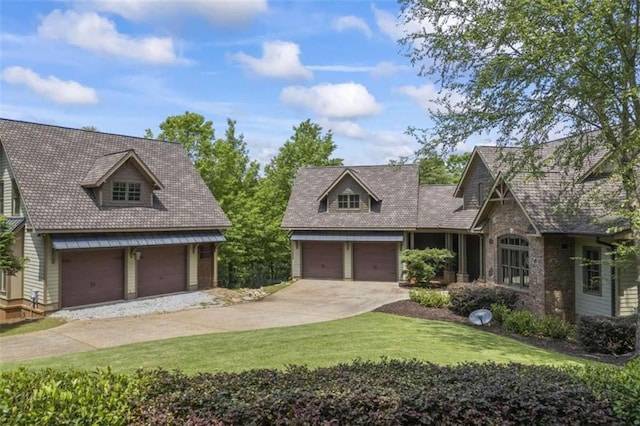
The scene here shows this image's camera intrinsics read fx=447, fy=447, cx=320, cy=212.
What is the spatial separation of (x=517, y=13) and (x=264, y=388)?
33.8 ft

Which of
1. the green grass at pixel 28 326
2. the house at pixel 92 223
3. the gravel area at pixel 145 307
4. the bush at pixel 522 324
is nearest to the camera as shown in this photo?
the bush at pixel 522 324

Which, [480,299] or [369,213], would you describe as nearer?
[480,299]

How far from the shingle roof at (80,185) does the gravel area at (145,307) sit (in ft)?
10.6

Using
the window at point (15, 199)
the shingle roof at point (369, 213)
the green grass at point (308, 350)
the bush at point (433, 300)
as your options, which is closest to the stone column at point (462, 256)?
the shingle roof at point (369, 213)

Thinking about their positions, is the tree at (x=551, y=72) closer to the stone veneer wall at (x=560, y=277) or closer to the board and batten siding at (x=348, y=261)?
the stone veneer wall at (x=560, y=277)

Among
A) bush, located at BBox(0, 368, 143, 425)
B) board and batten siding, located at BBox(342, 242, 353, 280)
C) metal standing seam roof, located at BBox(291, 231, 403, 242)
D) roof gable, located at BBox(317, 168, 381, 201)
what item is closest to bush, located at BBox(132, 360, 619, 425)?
bush, located at BBox(0, 368, 143, 425)

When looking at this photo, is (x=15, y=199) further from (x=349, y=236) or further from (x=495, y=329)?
(x=495, y=329)

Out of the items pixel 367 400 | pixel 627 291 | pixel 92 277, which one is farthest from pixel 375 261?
pixel 367 400

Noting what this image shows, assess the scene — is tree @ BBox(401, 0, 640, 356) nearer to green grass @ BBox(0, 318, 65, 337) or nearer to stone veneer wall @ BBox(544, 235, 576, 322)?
stone veneer wall @ BBox(544, 235, 576, 322)

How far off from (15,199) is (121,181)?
4.19 meters

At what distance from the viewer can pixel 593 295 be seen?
15.0m

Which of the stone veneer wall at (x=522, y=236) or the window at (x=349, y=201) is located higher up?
the window at (x=349, y=201)

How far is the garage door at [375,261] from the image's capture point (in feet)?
87.3

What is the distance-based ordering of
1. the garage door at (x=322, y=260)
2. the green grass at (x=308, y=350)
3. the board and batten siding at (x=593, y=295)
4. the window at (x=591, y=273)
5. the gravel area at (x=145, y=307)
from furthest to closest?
the garage door at (x=322, y=260)
the gravel area at (x=145, y=307)
the window at (x=591, y=273)
the board and batten siding at (x=593, y=295)
the green grass at (x=308, y=350)
